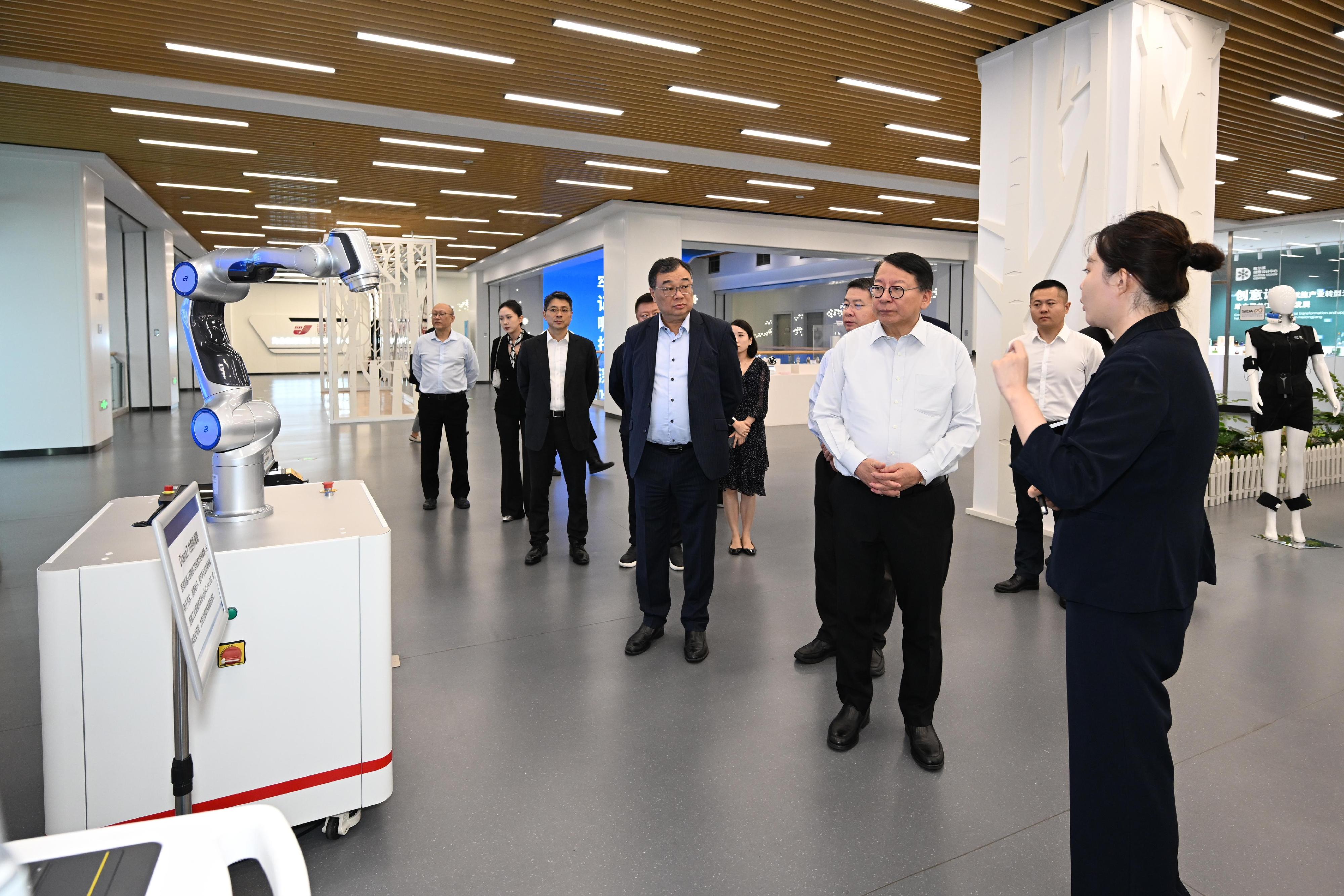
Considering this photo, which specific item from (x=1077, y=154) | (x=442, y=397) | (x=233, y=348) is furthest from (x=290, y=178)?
(x=233, y=348)

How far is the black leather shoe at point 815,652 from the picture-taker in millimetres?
3670

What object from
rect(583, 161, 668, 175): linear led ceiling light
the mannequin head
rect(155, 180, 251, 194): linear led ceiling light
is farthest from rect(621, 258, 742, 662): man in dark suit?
rect(155, 180, 251, 194): linear led ceiling light

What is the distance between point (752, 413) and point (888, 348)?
246cm

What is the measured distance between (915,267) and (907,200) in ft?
40.0

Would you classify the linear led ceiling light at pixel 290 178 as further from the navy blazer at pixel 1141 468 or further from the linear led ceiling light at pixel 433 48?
the navy blazer at pixel 1141 468

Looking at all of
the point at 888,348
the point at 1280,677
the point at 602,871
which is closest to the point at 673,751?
the point at 602,871

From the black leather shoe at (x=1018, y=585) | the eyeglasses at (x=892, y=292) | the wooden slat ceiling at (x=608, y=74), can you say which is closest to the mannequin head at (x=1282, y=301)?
the wooden slat ceiling at (x=608, y=74)

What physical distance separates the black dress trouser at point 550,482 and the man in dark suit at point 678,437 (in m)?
1.69

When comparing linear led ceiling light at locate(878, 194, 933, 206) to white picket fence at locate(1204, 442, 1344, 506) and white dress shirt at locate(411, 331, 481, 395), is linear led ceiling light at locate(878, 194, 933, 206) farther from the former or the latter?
white dress shirt at locate(411, 331, 481, 395)

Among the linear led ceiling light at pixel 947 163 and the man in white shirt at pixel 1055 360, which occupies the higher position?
the linear led ceiling light at pixel 947 163

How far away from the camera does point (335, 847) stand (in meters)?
2.33

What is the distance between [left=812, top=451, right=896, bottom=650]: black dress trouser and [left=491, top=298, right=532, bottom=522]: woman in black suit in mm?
3189

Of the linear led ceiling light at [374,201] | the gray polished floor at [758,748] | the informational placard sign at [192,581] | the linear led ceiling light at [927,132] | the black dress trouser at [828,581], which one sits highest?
the linear led ceiling light at [374,201]

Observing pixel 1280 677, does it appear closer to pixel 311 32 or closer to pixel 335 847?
pixel 335 847
